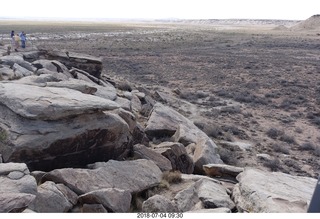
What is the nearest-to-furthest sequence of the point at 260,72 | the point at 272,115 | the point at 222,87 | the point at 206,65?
the point at 272,115
the point at 222,87
the point at 260,72
the point at 206,65

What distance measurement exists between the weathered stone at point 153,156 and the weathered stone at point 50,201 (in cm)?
386

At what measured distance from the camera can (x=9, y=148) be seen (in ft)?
28.9

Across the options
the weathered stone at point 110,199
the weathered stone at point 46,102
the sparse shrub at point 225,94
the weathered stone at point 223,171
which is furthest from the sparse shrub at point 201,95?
the weathered stone at point 110,199

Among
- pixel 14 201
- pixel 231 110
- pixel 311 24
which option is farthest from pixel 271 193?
pixel 311 24

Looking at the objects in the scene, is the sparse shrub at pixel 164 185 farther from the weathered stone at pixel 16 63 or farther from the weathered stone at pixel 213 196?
the weathered stone at pixel 16 63

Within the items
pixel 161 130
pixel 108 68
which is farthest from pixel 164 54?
pixel 161 130

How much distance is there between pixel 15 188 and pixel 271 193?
533cm

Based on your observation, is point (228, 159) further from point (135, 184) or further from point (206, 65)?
point (206, 65)

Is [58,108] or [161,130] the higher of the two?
[58,108]

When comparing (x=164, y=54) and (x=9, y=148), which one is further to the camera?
(x=164, y=54)

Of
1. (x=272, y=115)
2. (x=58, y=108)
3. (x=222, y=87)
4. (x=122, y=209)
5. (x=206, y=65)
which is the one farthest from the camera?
(x=206, y=65)

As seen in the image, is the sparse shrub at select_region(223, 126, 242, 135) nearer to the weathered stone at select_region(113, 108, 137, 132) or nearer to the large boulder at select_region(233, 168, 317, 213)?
the weathered stone at select_region(113, 108, 137, 132)

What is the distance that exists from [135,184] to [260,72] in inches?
1289

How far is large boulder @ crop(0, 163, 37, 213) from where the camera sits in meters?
6.20
